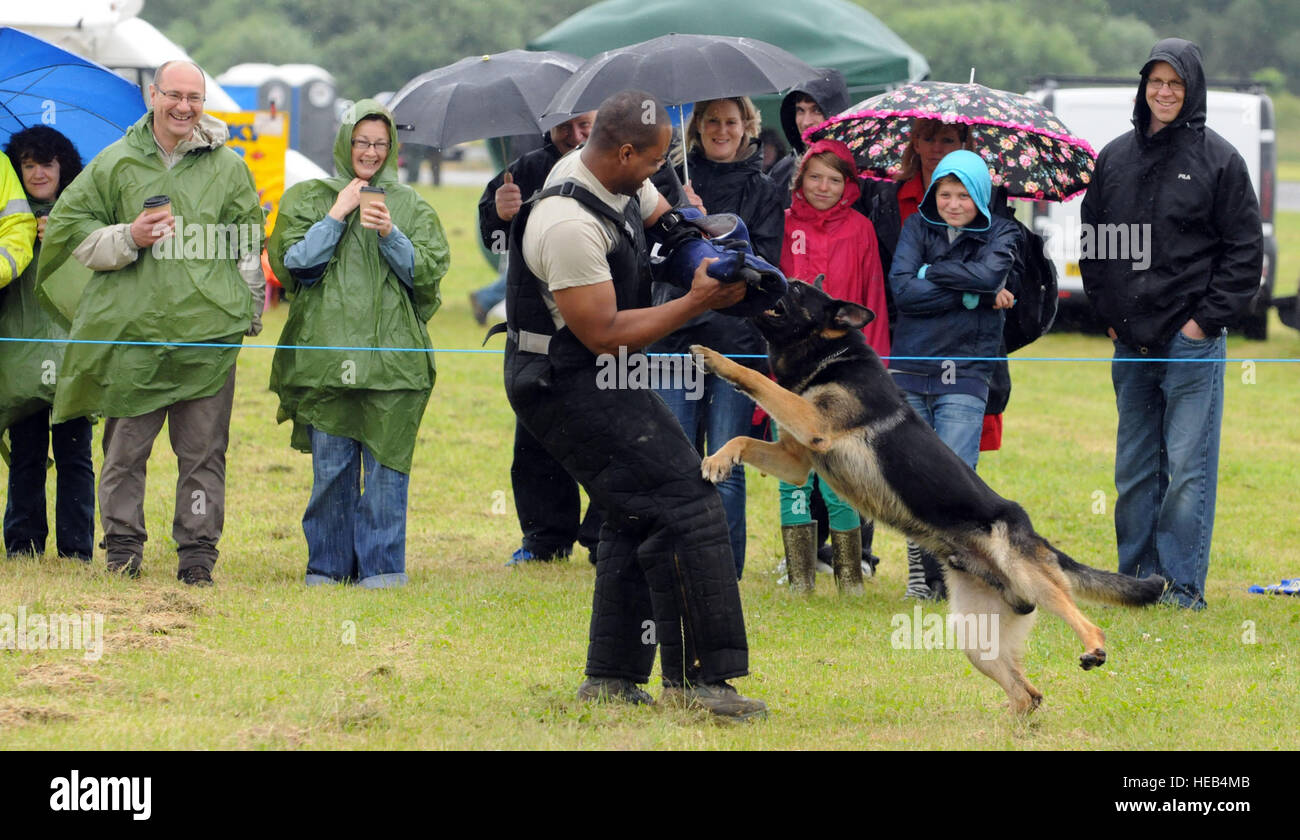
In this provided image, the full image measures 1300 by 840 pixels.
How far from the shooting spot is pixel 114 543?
24.1 ft

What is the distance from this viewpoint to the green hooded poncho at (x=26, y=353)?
752 cm

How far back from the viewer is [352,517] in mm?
7578

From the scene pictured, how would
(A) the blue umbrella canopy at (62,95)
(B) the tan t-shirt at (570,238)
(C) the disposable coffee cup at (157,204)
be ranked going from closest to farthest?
(B) the tan t-shirt at (570,238) < (C) the disposable coffee cup at (157,204) < (A) the blue umbrella canopy at (62,95)

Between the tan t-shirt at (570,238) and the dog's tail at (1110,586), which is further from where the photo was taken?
the dog's tail at (1110,586)

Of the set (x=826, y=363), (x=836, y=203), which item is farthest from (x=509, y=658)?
(x=836, y=203)

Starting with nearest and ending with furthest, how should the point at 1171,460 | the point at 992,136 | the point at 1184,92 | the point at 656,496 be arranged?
1. the point at 656,496
2. the point at 1184,92
3. the point at 1171,460
4. the point at 992,136

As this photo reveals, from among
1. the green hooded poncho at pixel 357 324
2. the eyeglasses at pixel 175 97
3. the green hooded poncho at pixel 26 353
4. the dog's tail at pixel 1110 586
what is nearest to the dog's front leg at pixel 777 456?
the dog's tail at pixel 1110 586

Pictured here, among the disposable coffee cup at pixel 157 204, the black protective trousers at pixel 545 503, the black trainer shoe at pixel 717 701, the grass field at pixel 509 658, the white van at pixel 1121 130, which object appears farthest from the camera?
the white van at pixel 1121 130

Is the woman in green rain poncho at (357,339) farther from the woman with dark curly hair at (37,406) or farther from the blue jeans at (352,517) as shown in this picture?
the woman with dark curly hair at (37,406)

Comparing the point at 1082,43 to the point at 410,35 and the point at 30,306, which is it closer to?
the point at 410,35

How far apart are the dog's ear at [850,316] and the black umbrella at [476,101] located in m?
2.70

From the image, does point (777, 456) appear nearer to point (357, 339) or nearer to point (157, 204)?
point (357, 339)

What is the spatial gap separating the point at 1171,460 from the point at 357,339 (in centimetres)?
406

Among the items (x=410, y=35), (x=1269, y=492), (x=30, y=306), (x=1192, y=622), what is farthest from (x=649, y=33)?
(x=410, y=35)
